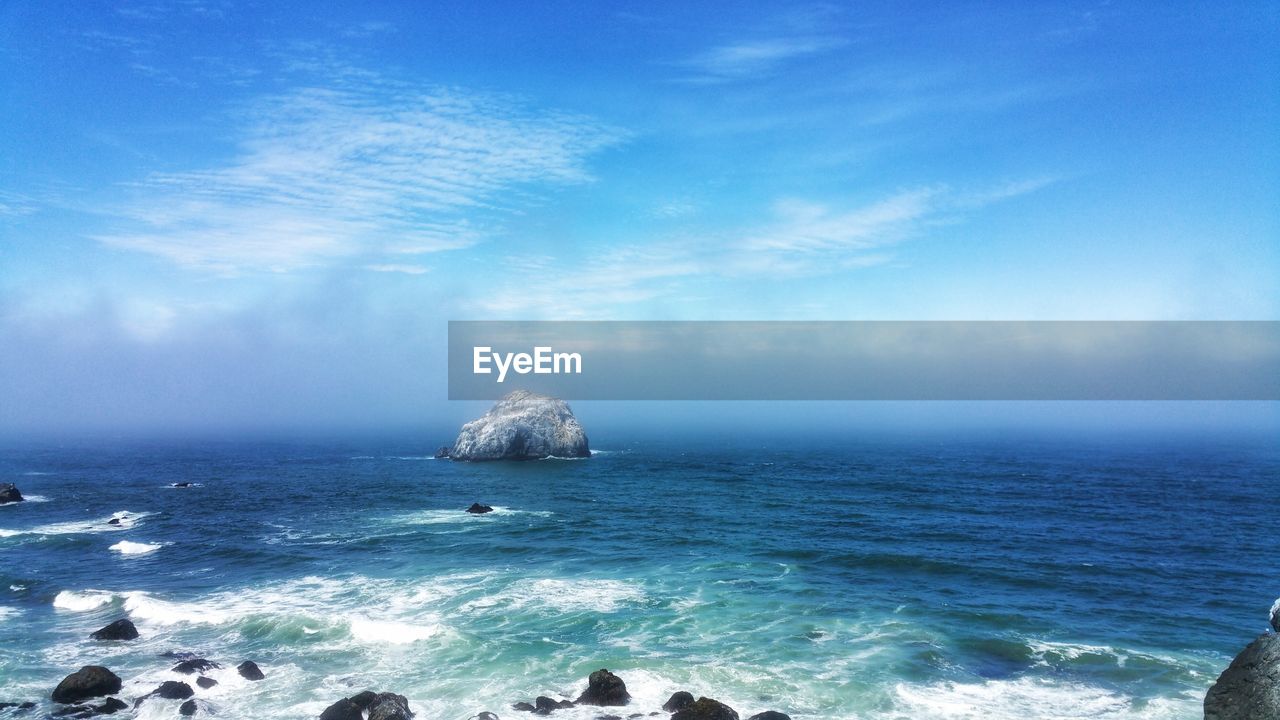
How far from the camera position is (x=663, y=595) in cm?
3884

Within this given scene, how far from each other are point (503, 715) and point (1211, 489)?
97.6m

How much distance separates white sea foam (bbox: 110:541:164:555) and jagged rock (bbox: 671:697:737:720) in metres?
48.8

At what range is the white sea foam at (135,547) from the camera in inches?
1976

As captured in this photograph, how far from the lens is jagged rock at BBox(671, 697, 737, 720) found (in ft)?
74.3

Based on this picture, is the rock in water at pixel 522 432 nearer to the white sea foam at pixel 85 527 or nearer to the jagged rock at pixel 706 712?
the white sea foam at pixel 85 527

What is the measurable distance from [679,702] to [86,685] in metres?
23.3

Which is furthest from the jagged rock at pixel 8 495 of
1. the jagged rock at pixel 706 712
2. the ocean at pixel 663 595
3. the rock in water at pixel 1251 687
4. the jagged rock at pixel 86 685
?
the rock in water at pixel 1251 687

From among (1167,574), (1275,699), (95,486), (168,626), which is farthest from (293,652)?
(95,486)

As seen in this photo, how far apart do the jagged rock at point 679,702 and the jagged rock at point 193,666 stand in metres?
20.2

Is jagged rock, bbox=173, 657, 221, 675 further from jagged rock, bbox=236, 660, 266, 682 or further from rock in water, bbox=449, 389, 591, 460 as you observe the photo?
rock in water, bbox=449, 389, 591, 460

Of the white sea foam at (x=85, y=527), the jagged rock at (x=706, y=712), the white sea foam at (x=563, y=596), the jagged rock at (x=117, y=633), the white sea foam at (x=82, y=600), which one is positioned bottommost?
the white sea foam at (x=85, y=527)

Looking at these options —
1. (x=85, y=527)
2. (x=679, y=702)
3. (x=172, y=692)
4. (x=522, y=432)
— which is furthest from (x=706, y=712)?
(x=522, y=432)

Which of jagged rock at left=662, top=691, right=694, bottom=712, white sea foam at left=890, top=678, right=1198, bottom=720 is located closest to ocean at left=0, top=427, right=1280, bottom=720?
white sea foam at left=890, top=678, right=1198, bottom=720

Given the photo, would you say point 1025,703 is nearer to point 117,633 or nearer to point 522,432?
point 117,633
